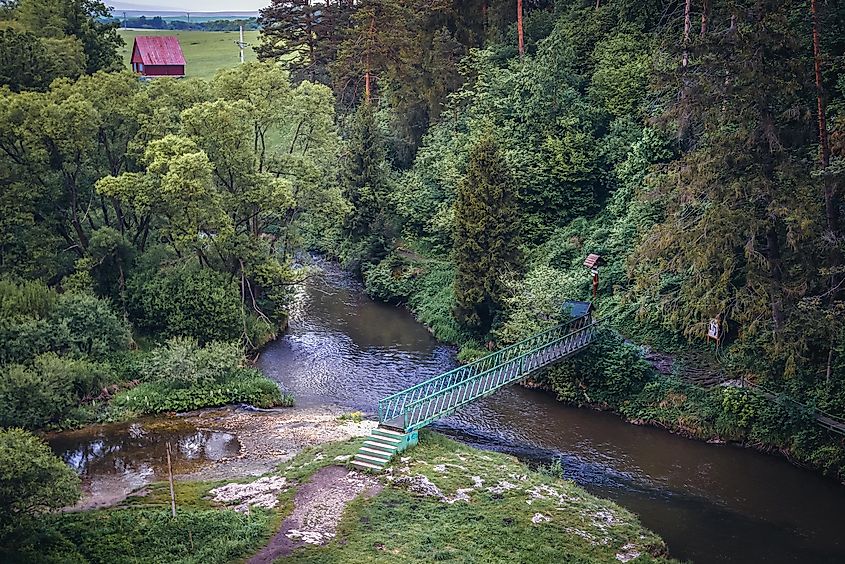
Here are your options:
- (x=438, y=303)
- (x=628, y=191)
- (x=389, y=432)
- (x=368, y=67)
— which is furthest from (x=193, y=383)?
(x=368, y=67)

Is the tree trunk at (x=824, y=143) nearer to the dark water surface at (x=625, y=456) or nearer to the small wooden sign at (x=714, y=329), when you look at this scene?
the small wooden sign at (x=714, y=329)

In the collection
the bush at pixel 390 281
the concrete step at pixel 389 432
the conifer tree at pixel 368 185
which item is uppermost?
the conifer tree at pixel 368 185

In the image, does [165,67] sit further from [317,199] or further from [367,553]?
[367,553]

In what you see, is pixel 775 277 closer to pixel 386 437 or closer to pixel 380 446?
pixel 386 437

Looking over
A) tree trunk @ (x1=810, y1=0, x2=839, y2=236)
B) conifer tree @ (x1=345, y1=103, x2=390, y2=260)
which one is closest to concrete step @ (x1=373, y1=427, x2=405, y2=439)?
tree trunk @ (x1=810, y1=0, x2=839, y2=236)

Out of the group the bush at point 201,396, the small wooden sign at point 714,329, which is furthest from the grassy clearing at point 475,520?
the small wooden sign at point 714,329

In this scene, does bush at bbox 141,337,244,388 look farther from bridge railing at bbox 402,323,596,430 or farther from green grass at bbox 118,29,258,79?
green grass at bbox 118,29,258,79
